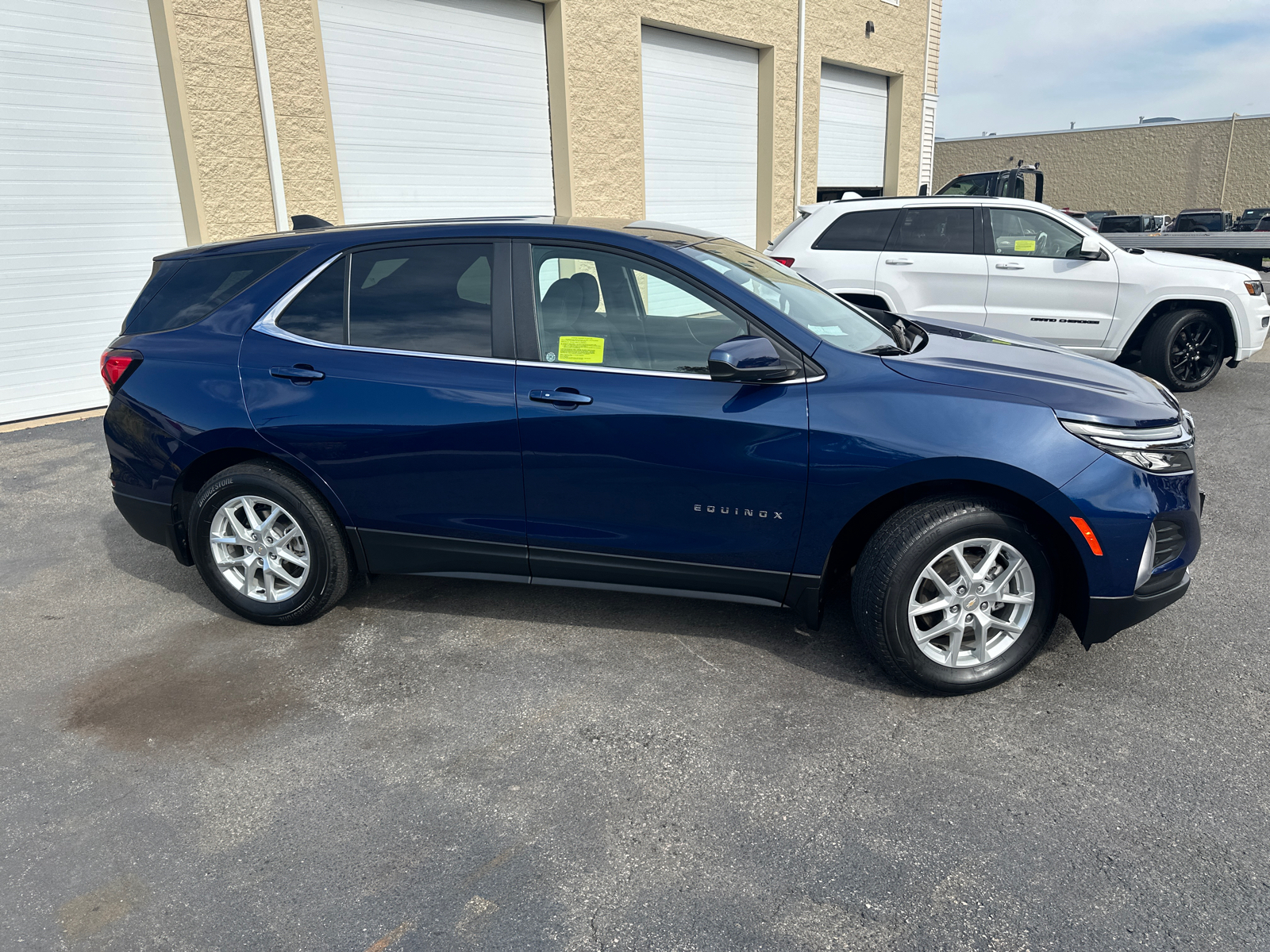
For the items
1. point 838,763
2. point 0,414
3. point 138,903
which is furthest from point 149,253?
point 838,763

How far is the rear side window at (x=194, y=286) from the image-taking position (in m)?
3.95

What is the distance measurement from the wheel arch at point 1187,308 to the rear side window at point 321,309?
7.29 meters

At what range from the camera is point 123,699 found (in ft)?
11.5

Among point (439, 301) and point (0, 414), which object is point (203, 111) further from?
point (439, 301)

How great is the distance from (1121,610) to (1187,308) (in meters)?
6.31

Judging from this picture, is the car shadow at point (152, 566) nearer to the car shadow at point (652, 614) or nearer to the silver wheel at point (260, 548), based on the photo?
the silver wheel at point (260, 548)

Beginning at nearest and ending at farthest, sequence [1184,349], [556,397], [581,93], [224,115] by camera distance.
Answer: [556,397]
[1184,349]
[224,115]
[581,93]

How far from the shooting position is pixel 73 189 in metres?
8.19

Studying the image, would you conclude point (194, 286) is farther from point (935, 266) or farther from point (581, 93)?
point (581, 93)

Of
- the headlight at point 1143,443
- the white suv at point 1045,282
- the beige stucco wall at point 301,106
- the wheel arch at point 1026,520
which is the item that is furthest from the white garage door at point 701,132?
the headlight at point 1143,443

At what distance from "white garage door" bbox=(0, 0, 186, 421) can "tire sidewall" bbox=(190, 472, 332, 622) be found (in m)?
5.70

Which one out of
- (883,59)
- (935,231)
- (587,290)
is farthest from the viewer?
(883,59)

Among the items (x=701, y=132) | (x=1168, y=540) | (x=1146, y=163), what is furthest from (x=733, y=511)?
(x=1146, y=163)

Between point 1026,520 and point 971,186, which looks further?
point 971,186
